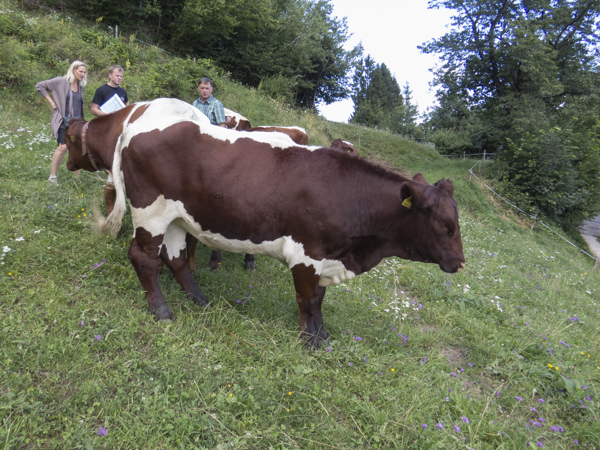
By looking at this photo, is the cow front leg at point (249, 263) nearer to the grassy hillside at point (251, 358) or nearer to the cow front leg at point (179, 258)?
the grassy hillside at point (251, 358)

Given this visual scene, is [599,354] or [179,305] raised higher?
[599,354]

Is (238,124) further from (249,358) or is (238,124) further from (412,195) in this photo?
(249,358)

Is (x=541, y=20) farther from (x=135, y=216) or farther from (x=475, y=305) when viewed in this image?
(x=135, y=216)

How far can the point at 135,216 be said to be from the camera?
12.0ft

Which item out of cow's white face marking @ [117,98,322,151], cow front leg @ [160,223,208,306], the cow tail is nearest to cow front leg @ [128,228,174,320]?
cow front leg @ [160,223,208,306]

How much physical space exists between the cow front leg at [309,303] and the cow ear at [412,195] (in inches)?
44.2

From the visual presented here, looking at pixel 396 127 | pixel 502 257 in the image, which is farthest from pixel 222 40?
pixel 396 127

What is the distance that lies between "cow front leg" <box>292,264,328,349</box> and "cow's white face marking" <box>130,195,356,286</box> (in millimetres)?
79

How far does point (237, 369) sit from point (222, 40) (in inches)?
1121

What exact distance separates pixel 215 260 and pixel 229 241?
1702mm

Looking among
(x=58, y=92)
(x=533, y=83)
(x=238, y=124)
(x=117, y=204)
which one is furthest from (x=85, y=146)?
(x=533, y=83)

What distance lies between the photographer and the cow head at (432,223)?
3.50 meters

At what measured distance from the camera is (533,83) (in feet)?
67.4

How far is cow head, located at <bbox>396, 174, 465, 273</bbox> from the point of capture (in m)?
3.50
